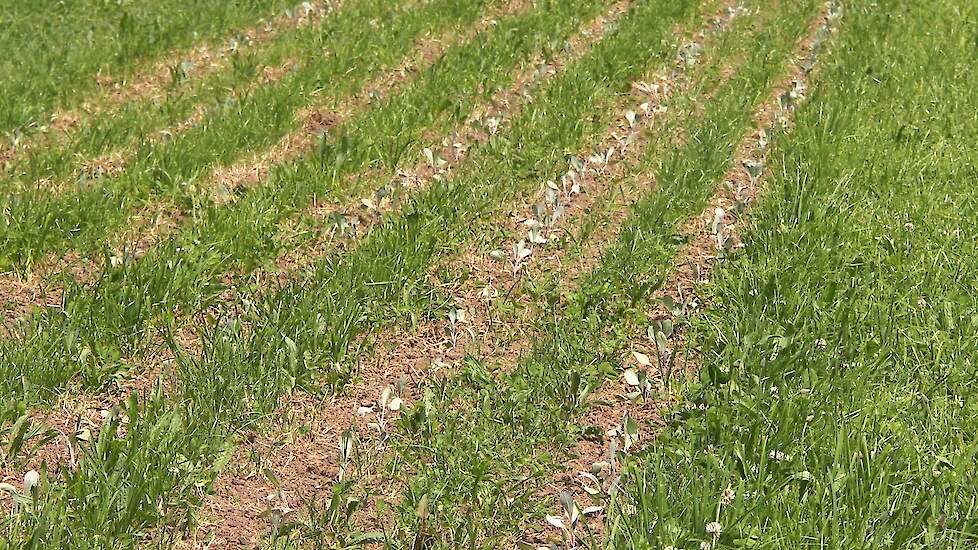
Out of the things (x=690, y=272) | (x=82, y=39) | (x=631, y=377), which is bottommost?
(x=690, y=272)

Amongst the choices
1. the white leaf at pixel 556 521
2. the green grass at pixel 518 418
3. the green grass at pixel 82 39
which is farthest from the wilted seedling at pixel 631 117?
the white leaf at pixel 556 521

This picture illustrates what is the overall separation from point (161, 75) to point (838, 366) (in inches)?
221

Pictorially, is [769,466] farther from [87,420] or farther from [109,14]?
[109,14]

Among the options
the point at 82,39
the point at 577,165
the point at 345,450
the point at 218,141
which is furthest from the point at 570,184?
the point at 82,39

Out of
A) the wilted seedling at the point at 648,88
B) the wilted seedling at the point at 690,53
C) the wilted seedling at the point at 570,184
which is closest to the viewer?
the wilted seedling at the point at 570,184

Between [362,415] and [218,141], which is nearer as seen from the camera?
[362,415]

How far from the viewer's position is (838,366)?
12.1 feet

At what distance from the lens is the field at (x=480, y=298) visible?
3.07 m

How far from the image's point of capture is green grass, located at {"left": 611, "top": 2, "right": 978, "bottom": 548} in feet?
9.68

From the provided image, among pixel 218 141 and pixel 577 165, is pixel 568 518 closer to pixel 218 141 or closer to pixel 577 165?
pixel 577 165

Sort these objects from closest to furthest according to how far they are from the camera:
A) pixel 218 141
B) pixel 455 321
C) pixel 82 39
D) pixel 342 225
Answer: pixel 455 321
pixel 342 225
pixel 218 141
pixel 82 39

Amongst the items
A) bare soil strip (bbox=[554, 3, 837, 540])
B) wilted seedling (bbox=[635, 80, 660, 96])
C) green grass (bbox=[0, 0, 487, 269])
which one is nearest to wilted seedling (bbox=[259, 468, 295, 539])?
bare soil strip (bbox=[554, 3, 837, 540])

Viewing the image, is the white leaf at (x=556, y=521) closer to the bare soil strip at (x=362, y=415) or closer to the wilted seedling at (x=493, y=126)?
the bare soil strip at (x=362, y=415)

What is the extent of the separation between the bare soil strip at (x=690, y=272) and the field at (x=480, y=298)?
0.02 metres
